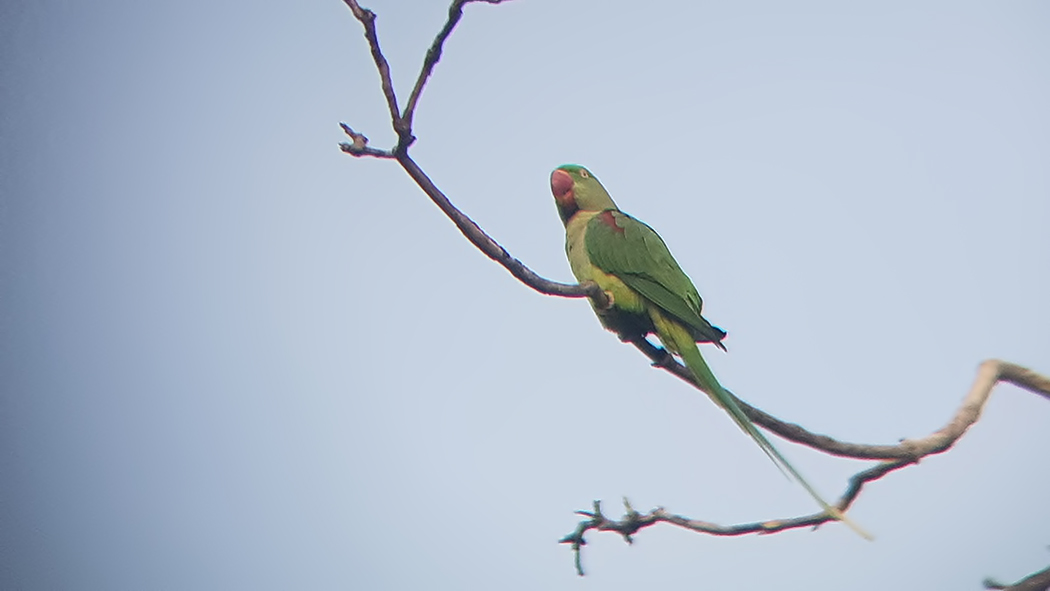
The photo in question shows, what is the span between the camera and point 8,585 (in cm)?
2966

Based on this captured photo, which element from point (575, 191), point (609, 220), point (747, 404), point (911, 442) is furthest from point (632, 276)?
point (911, 442)

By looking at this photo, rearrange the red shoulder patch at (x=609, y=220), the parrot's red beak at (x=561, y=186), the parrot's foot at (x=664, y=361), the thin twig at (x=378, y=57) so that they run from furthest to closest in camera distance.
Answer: the parrot's red beak at (x=561, y=186) → the red shoulder patch at (x=609, y=220) → the parrot's foot at (x=664, y=361) → the thin twig at (x=378, y=57)

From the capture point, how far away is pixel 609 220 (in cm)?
394

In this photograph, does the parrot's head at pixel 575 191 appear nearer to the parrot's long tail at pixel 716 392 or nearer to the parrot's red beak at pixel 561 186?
the parrot's red beak at pixel 561 186

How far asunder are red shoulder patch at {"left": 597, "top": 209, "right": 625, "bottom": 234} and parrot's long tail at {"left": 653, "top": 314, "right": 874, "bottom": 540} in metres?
0.54

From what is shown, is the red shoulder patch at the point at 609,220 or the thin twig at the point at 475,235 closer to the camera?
the thin twig at the point at 475,235

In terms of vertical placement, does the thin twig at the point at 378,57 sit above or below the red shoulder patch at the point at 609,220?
below

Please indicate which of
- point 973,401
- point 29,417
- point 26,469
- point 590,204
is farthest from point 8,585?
point 973,401

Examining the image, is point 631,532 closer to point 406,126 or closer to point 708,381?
point 708,381

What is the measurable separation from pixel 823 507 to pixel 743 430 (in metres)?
0.36

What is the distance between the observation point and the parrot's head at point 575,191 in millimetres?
4254

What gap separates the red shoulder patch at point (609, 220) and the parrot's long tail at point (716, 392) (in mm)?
538

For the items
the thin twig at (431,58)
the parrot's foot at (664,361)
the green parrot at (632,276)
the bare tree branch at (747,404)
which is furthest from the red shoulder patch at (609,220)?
the thin twig at (431,58)

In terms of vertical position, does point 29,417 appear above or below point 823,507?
above
